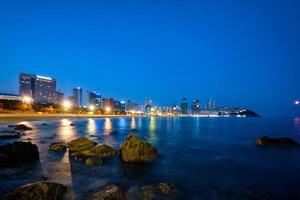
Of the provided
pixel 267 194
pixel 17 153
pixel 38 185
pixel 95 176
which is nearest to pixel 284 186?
pixel 267 194

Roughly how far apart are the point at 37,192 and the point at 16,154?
10.8 meters

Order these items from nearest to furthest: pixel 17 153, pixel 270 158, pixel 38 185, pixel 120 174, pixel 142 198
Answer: pixel 38 185, pixel 142 198, pixel 120 174, pixel 17 153, pixel 270 158

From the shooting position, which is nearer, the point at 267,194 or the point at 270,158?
the point at 267,194

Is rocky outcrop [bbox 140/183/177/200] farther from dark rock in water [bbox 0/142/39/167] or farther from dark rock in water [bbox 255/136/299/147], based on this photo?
dark rock in water [bbox 255/136/299/147]

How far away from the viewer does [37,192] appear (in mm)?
11734

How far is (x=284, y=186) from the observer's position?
17.0 m

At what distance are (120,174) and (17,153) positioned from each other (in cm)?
964

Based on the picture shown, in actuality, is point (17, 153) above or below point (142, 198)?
above

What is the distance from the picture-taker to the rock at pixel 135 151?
2280cm

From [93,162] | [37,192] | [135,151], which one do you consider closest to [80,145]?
[93,162]

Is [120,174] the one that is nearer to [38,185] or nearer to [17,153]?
[38,185]

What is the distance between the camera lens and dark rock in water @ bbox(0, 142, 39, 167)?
784 inches

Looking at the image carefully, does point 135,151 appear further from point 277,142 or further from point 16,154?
point 277,142

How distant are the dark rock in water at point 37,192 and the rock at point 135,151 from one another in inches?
400
